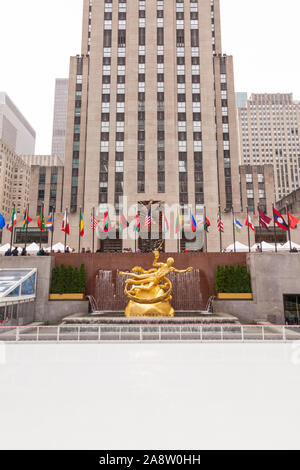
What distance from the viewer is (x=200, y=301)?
77.8 ft

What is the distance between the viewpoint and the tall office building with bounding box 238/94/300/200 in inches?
4904

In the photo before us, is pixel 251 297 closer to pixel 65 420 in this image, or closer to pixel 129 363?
pixel 129 363

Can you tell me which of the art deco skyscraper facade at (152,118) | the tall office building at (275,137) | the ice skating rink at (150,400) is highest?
the tall office building at (275,137)

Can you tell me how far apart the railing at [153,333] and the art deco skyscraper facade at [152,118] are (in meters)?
28.9

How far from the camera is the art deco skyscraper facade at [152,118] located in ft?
154

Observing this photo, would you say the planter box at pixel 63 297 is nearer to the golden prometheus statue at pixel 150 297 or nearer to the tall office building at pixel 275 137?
the golden prometheus statue at pixel 150 297

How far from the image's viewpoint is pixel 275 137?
130m

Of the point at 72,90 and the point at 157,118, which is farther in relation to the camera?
the point at 72,90

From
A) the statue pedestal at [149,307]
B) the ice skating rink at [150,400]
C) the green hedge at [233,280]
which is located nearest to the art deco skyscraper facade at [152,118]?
the green hedge at [233,280]

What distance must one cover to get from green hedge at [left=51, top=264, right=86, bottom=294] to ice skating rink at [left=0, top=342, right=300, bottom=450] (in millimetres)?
11044

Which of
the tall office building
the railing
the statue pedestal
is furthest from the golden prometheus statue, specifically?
the tall office building

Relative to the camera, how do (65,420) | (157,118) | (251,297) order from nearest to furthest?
(65,420) → (251,297) → (157,118)

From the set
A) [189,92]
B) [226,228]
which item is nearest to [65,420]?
[226,228]

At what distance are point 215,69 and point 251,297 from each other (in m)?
52.7
